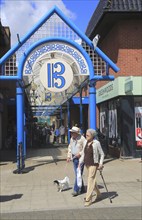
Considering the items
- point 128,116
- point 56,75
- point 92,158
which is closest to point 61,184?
point 92,158

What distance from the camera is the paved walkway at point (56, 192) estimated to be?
803cm

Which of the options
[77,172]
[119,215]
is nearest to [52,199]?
[77,172]

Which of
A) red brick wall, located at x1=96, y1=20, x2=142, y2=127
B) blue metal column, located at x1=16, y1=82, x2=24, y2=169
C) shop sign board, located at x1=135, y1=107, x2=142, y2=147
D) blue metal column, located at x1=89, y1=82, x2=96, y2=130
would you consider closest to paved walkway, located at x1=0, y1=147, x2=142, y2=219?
blue metal column, located at x1=16, y1=82, x2=24, y2=169

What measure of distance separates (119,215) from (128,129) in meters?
10.4

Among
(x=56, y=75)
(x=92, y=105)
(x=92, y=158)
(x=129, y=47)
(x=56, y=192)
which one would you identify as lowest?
(x=56, y=192)

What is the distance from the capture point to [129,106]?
57.6 ft

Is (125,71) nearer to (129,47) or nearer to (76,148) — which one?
(129,47)

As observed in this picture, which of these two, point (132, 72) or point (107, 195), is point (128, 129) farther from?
point (107, 195)

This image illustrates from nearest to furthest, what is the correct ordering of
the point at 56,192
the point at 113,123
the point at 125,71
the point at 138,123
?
the point at 56,192 → the point at 138,123 → the point at 125,71 → the point at 113,123

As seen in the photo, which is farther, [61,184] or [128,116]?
[128,116]

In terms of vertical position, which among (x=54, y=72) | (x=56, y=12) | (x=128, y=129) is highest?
(x=56, y=12)

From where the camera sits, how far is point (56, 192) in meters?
9.92

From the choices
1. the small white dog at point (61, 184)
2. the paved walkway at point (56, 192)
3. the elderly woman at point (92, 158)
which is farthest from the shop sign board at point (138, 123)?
the elderly woman at point (92, 158)

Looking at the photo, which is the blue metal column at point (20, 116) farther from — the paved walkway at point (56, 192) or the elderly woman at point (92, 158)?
the elderly woman at point (92, 158)
